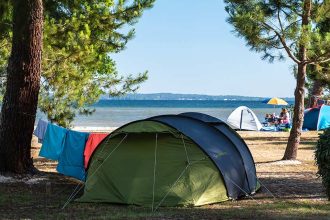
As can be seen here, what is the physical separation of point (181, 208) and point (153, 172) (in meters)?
0.82

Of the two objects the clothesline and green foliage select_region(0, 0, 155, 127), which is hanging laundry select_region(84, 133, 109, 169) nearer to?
the clothesline

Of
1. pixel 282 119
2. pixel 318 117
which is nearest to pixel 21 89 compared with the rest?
pixel 318 117

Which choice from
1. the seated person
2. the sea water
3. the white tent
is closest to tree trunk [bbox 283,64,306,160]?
the white tent

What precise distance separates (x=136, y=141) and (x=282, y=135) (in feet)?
58.5

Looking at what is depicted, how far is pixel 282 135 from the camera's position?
85.5ft

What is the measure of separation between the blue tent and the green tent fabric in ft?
68.5

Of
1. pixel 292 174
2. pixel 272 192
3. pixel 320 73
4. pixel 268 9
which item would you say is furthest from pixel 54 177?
pixel 320 73

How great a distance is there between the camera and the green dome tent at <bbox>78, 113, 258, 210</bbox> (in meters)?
8.84

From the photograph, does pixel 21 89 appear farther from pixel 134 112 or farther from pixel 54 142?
pixel 134 112

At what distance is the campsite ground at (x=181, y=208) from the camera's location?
783 cm

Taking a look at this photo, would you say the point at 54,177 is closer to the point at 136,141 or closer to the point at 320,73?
the point at 136,141

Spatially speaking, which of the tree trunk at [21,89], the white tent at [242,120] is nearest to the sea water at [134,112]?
the white tent at [242,120]

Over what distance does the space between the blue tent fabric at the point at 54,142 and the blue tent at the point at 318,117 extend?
19.5 metres

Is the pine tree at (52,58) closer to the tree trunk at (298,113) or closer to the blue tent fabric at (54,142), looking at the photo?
the blue tent fabric at (54,142)
